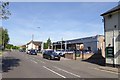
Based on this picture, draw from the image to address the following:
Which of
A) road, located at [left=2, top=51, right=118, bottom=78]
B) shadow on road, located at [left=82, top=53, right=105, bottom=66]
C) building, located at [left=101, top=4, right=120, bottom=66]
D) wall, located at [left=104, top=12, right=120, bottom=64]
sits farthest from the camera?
shadow on road, located at [left=82, top=53, right=105, bottom=66]

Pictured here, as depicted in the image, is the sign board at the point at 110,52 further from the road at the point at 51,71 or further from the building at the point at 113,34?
the road at the point at 51,71

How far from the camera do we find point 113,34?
29.0 meters

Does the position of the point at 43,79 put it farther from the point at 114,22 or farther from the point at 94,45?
the point at 94,45

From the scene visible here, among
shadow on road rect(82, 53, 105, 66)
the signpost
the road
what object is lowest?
the road

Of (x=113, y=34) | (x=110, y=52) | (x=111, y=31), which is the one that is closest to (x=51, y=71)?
(x=110, y=52)

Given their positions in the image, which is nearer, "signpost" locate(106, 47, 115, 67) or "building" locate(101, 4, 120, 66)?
"building" locate(101, 4, 120, 66)

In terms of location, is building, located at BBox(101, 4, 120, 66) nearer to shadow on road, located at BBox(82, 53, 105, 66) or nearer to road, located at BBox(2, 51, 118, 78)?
→ road, located at BBox(2, 51, 118, 78)

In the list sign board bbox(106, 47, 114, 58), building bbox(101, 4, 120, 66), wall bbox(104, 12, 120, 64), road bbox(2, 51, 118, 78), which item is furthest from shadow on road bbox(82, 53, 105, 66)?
road bbox(2, 51, 118, 78)

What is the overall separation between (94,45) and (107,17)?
149ft

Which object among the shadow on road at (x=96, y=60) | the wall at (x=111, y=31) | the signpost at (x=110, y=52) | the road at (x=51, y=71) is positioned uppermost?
the wall at (x=111, y=31)

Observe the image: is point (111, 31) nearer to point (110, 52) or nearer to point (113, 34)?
point (113, 34)

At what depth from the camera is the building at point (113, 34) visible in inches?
1108

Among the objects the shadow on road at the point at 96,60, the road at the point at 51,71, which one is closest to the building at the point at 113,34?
the road at the point at 51,71

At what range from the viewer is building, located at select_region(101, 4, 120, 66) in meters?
28.2
